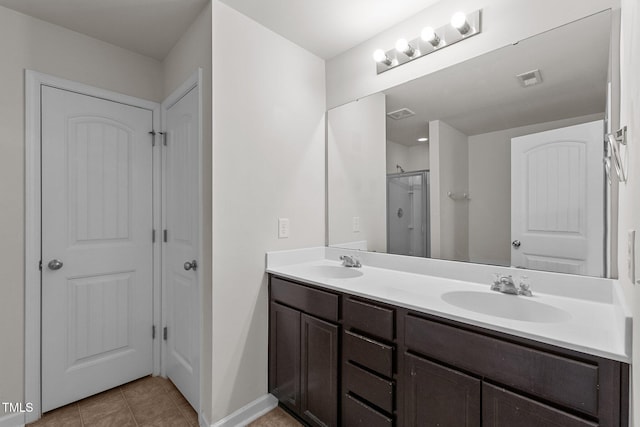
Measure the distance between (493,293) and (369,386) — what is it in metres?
0.70

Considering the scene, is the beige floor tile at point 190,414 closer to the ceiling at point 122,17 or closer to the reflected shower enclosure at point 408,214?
the reflected shower enclosure at point 408,214

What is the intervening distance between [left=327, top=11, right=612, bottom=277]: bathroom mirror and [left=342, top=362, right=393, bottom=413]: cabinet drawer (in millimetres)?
762

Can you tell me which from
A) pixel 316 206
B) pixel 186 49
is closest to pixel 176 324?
pixel 316 206

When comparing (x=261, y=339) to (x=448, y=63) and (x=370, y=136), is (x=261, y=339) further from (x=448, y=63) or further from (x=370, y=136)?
(x=448, y=63)

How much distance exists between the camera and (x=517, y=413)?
2.99 ft

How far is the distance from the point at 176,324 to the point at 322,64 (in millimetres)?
2215

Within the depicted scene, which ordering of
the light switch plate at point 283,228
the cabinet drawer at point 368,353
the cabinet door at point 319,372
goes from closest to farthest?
the cabinet drawer at point 368,353
the cabinet door at point 319,372
the light switch plate at point 283,228

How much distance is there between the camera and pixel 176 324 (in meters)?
2.09

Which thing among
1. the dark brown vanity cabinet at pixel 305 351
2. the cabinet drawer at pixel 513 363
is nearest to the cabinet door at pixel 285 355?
the dark brown vanity cabinet at pixel 305 351

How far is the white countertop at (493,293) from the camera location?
2.74 ft

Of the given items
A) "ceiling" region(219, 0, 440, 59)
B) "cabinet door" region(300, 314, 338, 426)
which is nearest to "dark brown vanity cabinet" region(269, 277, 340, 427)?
"cabinet door" region(300, 314, 338, 426)

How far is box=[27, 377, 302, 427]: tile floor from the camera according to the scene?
1728 mm

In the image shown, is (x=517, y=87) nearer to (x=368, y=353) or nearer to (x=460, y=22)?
(x=460, y=22)

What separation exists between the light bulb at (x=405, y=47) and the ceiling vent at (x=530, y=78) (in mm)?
600
